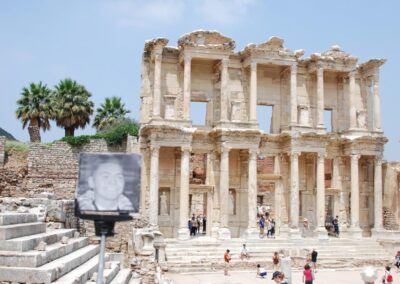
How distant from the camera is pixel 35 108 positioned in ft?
122

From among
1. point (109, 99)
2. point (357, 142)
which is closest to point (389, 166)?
point (357, 142)

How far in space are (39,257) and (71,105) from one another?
2923 cm

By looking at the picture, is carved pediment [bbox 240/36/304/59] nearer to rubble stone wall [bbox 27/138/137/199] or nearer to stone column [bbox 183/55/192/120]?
stone column [bbox 183/55/192/120]

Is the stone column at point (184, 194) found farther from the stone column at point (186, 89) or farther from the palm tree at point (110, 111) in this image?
the palm tree at point (110, 111)

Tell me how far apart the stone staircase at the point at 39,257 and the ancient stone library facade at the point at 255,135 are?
42.1 ft

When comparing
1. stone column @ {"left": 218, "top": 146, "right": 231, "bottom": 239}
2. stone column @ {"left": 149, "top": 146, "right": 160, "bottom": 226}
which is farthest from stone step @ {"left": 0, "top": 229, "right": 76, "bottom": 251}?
stone column @ {"left": 218, "top": 146, "right": 231, "bottom": 239}

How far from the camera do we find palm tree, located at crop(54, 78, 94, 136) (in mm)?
37719

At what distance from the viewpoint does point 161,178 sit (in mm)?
27688

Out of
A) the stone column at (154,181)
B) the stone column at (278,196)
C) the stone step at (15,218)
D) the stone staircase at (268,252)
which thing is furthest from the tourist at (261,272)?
the stone step at (15,218)

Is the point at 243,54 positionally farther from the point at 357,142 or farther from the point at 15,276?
the point at 15,276

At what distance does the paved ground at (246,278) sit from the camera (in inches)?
746

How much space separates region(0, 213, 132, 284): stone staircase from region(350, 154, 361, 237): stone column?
18057 mm

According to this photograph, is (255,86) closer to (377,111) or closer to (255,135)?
(255,135)

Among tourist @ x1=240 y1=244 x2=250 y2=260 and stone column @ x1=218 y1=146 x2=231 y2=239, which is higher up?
stone column @ x1=218 y1=146 x2=231 y2=239
